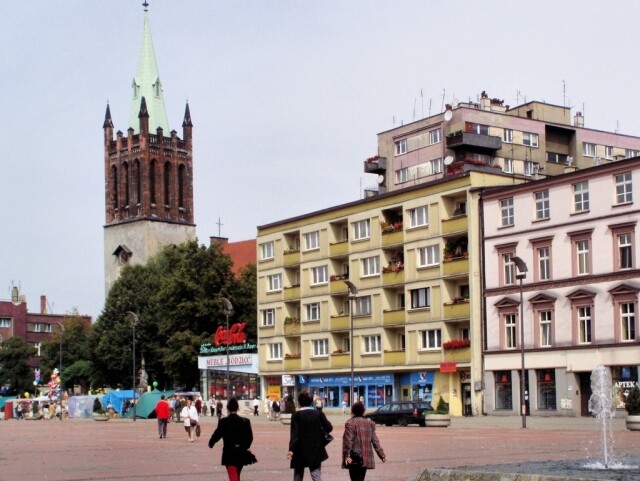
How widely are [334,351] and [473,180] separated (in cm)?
1767

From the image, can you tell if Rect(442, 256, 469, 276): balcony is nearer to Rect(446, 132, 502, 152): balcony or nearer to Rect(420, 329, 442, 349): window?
Rect(420, 329, 442, 349): window

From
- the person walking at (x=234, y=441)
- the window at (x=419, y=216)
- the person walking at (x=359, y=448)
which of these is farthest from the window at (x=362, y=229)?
the person walking at (x=359, y=448)

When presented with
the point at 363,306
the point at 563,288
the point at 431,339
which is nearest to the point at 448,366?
the point at 431,339

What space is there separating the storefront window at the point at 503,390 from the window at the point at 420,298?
781cm

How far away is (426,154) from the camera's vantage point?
311ft

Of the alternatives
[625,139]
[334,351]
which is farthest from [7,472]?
[625,139]

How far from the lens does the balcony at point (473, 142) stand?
8950 centimetres

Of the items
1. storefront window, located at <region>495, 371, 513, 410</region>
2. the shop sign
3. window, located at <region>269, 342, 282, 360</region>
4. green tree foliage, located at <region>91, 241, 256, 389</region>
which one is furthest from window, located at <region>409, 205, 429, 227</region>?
green tree foliage, located at <region>91, 241, 256, 389</region>

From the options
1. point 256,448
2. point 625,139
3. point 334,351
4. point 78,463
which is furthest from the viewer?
point 625,139

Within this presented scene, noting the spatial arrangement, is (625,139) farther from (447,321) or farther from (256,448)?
(256,448)

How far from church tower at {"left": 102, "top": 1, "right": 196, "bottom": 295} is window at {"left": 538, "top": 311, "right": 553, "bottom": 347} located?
83.0 metres

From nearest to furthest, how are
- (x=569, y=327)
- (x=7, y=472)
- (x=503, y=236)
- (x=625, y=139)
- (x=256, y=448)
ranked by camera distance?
(x=7, y=472), (x=256, y=448), (x=569, y=327), (x=503, y=236), (x=625, y=139)

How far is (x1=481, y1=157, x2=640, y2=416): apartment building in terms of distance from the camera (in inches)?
2352

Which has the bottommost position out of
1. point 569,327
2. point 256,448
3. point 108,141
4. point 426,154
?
point 256,448
